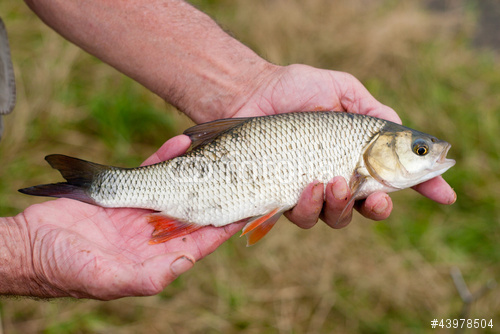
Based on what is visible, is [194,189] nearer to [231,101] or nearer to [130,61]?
[231,101]

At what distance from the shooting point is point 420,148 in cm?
289

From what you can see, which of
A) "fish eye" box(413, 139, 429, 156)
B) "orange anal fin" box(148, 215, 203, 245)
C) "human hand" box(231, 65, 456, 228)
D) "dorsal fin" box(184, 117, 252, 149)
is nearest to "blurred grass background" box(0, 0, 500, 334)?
"human hand" box(231, 65, 456, 228)

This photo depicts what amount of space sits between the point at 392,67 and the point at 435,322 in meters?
3.85

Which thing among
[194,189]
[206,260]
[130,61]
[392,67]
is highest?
[130,61]

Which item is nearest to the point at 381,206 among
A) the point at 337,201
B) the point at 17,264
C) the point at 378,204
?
the point at 378,204

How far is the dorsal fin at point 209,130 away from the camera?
300 centimetres

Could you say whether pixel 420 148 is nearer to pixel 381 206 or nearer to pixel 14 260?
pixel 381 206

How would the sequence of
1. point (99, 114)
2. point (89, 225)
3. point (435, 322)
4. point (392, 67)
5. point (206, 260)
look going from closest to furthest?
point (89, 225)
point (435, 322)
point (206, 260)
point (99, 114)
point (392, 67)

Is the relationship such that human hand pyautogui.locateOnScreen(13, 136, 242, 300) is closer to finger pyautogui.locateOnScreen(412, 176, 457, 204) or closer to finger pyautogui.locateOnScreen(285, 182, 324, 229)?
finger pyautogui.locateOnScreen(285, 182, 324, 229)

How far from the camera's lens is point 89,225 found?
2.70m

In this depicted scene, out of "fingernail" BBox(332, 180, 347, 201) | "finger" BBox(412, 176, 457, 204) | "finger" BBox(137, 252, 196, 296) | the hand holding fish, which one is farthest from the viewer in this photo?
"finger" BBox(412, 176, 457, 204)

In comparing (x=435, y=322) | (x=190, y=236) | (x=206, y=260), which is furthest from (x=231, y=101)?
(x=435, y=322)

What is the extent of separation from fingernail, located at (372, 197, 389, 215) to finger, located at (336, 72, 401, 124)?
792 millimetres

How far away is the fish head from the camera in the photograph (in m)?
2.88
